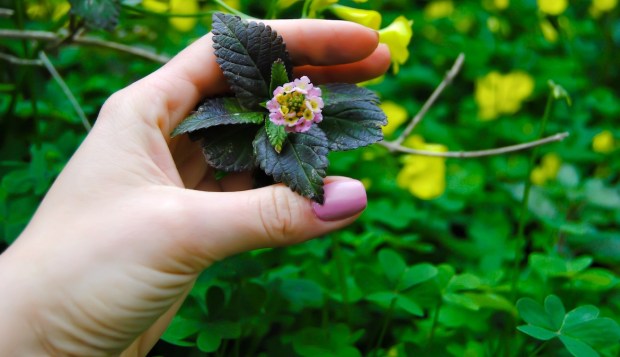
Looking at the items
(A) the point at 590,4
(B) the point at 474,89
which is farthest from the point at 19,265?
(A) the point at 590,4

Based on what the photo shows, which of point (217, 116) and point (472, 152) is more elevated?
point (217, 116)

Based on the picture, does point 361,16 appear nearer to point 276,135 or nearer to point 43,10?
point 276,135

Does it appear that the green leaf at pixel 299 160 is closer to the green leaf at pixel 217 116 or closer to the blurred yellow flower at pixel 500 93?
the green leaf at pixel 217 116

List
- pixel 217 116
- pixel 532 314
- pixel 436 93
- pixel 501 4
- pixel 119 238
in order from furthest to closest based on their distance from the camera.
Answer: pixel 501 4
pixel 436 93
pixel 532 314
pixel 217 116
pixel 119 238

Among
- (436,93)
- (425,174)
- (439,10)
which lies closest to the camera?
(436,93)

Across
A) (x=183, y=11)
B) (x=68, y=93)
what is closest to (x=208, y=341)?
(x=68, y=93)

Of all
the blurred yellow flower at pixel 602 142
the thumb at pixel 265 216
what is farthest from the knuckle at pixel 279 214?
the blurred yellow flower at pixel 602 142
